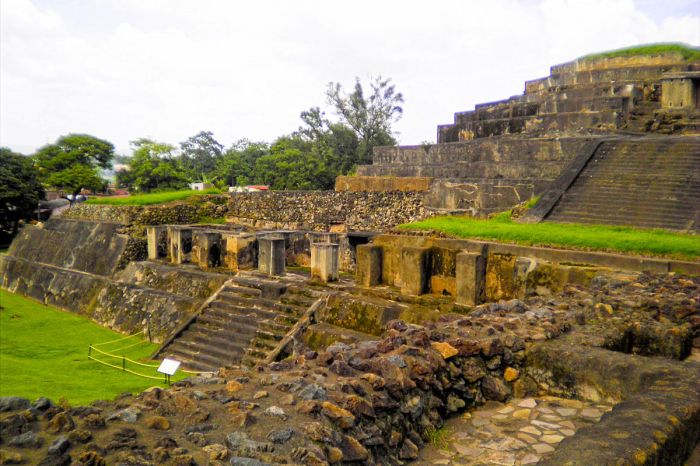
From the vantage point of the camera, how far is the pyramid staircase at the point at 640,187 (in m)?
7.71

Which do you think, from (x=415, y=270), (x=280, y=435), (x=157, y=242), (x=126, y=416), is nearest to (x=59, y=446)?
(x=126, y=416)

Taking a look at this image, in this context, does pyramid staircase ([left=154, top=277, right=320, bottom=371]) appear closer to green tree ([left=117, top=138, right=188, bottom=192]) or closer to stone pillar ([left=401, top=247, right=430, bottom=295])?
stone pillar ([left=401, top=247, right=430, bottom=295])

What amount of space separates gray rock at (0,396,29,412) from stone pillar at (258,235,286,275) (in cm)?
824

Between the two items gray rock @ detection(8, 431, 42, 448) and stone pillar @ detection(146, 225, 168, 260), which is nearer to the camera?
gray rock @ detection(8, 431, 42, 448)

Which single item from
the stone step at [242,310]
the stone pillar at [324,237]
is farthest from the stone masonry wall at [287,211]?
the stone step at [242,310]

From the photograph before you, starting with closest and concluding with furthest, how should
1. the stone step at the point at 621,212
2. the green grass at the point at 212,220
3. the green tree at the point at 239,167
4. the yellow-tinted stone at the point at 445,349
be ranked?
the yellow-tinted stone at the point at 445,349
the stone step at the point at 621,212
the green grass at the point at 212,220
the green tree at the point at 239,167

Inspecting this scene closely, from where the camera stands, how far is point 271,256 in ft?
36.1

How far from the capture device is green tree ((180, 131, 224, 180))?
4209 cm

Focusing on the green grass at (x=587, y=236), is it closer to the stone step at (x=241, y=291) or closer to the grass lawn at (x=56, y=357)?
the stone step at (x=241, y=291)

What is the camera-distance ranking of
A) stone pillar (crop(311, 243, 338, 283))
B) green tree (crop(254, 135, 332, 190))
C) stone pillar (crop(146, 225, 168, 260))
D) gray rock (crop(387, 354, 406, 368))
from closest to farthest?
gray rock (crop(387, 354, 406, 368))
stone pillar (crop(311, 243, 338, 283))
stone pillar (crop(146, 225, 168, 260))
green tree (crop(254, 135, 332, 190))

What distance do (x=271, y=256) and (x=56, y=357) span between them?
397 cm

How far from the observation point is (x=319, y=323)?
8.77 m

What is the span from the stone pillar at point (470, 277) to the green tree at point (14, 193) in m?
18.9

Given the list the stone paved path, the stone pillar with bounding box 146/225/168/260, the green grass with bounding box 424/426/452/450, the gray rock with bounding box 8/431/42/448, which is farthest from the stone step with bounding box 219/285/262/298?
the gray rock with bounding box 8/431/42/448
